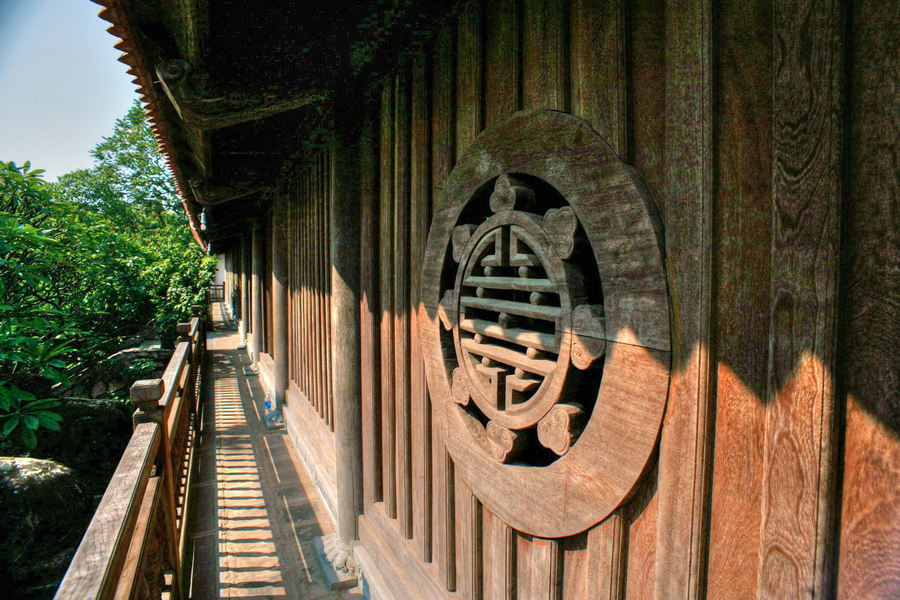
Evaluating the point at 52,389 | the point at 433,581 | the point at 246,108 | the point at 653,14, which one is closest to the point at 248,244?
the point at 52,389

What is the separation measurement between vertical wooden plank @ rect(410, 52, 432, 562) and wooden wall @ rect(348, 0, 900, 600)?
2.74ft

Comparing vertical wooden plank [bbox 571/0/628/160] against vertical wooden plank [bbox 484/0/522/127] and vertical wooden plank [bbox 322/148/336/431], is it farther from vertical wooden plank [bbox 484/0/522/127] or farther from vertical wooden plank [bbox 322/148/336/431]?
vertical wooden plank [bbox 322/148/336/431]

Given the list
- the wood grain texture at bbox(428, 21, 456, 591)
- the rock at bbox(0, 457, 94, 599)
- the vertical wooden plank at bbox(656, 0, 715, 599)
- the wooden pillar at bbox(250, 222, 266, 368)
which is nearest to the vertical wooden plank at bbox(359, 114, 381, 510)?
the wood grain texture at bbox(428, 21, 456, 591)

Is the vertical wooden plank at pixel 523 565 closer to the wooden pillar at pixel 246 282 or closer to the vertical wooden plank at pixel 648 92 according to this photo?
the vertical wooden plank at pixel 648 92

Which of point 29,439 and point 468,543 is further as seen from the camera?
point 29,439

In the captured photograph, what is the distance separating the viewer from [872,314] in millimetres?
735

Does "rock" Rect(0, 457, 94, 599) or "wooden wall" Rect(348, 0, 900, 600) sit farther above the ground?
"wooden wall" Rect(348, 0, 900, 600)

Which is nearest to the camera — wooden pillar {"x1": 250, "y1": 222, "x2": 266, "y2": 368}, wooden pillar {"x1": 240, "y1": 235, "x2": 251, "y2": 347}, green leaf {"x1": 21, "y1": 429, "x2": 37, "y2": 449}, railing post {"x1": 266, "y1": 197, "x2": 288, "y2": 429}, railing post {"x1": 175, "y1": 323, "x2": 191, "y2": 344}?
green leaf {"x1": 21, "y1": 429, "x2": 37, "y2": 449}

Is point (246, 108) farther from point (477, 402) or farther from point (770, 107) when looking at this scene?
point (770, 107)

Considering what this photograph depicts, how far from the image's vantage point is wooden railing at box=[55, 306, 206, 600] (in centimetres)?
119

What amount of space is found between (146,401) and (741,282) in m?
2.78

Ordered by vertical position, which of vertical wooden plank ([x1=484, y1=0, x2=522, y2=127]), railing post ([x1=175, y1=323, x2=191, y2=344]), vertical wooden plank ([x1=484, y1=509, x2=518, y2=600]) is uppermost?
vertical wooden plank ([x1=484, y1=0, x2=522, y2=127])

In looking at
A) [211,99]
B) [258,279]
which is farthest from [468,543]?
[258,279]

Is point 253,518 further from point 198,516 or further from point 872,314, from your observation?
point 872,314
